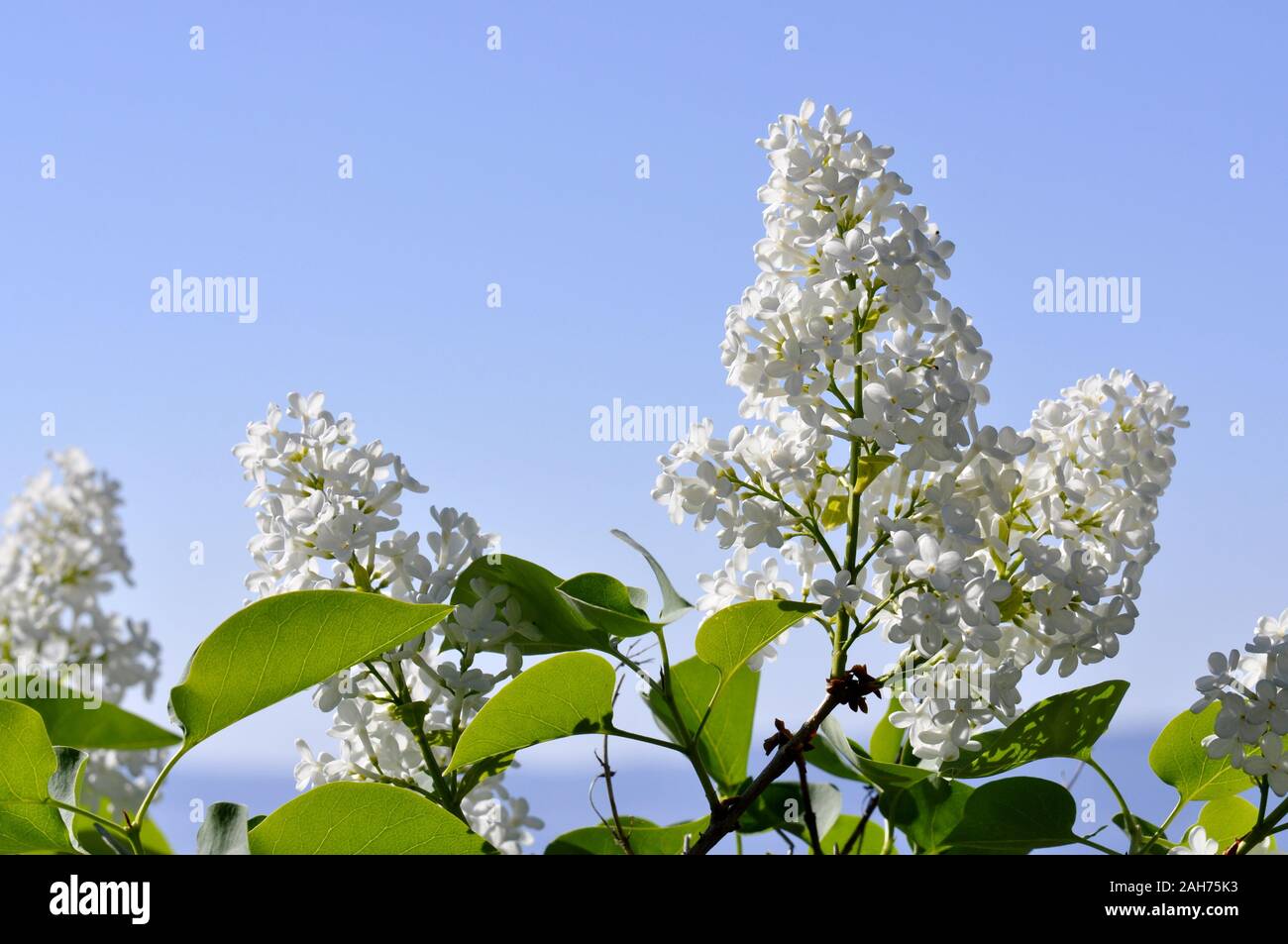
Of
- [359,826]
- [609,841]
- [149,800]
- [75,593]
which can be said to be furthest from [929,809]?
[75,593]

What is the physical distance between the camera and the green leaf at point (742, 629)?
82 cm

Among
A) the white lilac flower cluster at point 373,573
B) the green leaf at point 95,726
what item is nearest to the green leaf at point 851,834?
the white lilac flower cluster at point 373,573

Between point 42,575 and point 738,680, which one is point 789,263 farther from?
point 42,575

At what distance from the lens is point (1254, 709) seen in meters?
0.86

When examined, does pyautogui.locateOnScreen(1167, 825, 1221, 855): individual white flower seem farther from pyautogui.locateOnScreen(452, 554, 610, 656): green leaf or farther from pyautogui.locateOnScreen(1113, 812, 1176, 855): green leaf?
pyautogui.locateOnScreen(452, 554, 610, 656): green leaf

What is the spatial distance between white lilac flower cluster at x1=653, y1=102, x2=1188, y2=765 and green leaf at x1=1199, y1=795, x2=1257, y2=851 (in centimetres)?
26

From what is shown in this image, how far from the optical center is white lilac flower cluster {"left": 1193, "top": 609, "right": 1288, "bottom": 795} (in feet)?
2.80

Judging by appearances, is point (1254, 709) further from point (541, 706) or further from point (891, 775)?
point (541, 706)

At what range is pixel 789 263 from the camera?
37.6 inches

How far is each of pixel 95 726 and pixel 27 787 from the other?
21.1 inches

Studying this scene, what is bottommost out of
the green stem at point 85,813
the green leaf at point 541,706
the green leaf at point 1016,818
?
the green leaf at point 1016,818

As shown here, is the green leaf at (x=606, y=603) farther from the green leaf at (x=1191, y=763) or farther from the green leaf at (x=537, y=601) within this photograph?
the green leaf at (x=1191, y=763)

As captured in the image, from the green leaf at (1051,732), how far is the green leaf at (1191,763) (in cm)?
13
